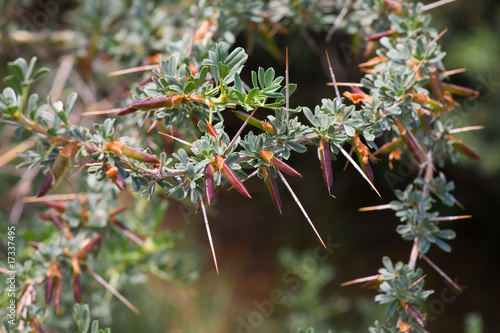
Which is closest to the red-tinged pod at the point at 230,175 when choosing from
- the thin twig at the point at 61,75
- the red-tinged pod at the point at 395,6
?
the red-tinged pod at the point at 395,6

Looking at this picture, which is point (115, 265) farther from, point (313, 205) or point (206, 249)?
point (206, 249)

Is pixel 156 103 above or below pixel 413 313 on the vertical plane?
above

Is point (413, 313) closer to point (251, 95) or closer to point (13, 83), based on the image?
point (251, 95)

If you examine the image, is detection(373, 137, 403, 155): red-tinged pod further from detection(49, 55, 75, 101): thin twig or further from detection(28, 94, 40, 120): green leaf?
detection(49, 55, 75, 101): thin twig

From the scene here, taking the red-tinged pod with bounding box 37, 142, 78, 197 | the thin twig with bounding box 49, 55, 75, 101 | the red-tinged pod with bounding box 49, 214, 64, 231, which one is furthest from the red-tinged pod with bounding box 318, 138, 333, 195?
the thin twig with bounding box 49, 55, 75, 101

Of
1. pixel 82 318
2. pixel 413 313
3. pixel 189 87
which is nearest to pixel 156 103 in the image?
pixel 189 87

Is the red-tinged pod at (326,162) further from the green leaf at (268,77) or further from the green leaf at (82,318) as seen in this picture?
the green leaf at (82,318)

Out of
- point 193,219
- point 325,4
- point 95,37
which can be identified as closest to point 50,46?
point 95,37
